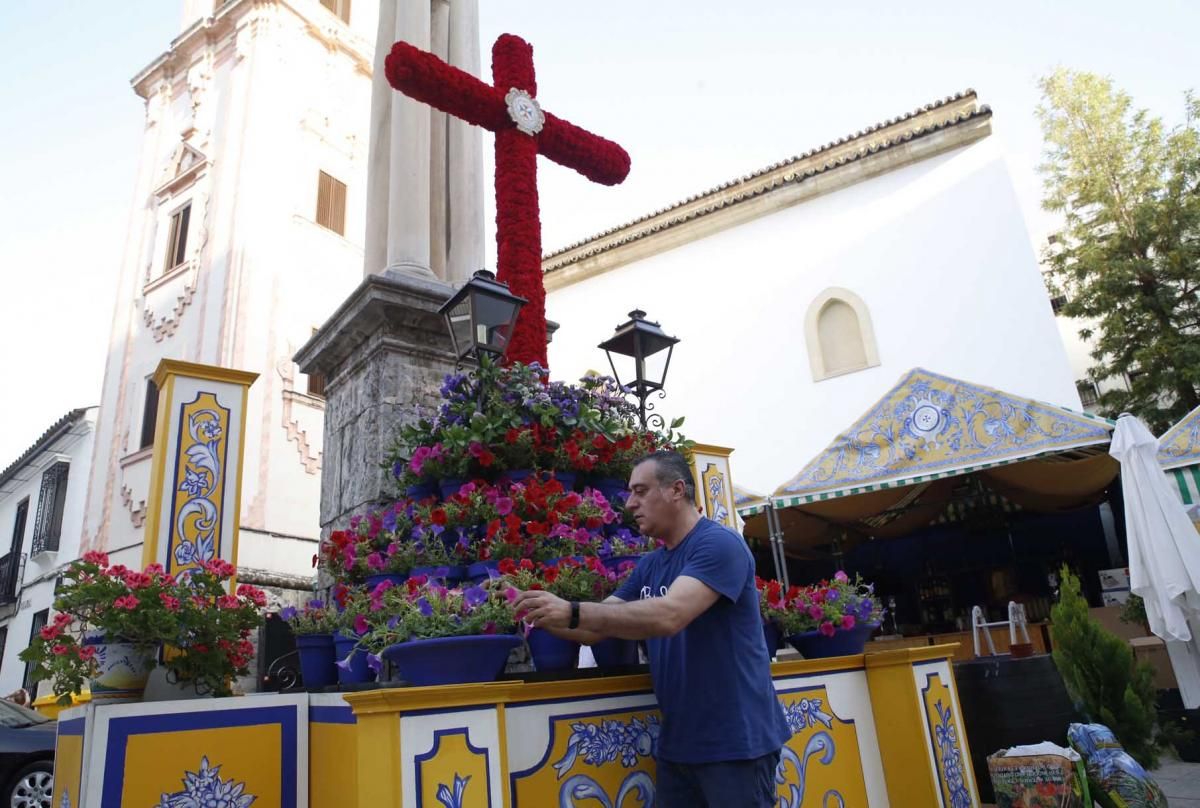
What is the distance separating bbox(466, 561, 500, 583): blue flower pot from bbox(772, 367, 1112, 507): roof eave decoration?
23.3 feet

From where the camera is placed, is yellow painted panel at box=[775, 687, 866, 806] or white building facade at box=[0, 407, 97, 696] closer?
yellow painted panel at box=[775, 687, 866, 806]

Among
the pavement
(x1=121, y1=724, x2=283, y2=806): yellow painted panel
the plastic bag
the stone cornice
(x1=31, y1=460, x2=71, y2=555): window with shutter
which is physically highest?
the stone cornice

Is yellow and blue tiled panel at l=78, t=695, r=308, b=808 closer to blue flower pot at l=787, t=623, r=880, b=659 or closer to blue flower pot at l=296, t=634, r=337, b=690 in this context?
blue flower pot at l=296, t=634, r=337, b=690

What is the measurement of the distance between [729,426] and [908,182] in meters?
5.35

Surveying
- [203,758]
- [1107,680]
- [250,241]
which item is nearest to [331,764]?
[203,758]

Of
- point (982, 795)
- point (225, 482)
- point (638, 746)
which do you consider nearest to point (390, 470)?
point (225, 482)

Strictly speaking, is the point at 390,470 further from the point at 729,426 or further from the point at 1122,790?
the point at 729,426

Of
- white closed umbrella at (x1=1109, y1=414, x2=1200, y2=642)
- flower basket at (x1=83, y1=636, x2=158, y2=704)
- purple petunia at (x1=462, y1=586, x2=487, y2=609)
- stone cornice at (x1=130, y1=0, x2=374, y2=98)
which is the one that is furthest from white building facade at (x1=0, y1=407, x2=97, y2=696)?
white closed umbrella at (x1=1109, y1=414, x2=1200, y2=642)

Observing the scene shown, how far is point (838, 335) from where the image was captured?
13961 millimetres

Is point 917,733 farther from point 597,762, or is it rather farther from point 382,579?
point 382,579

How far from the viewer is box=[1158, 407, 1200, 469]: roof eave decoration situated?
7809mm

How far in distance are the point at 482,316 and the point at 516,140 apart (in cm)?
170

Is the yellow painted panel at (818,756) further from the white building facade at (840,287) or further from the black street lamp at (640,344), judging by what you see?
the white building facade at (840,287)

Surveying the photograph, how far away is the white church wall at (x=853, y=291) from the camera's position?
40.3 ft
